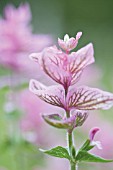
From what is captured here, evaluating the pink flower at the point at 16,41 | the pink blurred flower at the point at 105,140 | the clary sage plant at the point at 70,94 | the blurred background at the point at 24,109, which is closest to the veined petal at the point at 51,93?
the clary sage plant at the point at 70,94

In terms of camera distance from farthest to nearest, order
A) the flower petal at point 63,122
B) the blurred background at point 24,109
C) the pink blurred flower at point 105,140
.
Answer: the pink blurred flower at point 105,140, the blurred background at point 24,109, the flower petal at point 63,122

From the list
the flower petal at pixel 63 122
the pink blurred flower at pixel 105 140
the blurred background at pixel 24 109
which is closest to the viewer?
the flower petal at pixel 63 122

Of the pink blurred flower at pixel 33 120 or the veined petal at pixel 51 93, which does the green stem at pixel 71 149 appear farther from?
the pink blurred flower at pixel 33 120

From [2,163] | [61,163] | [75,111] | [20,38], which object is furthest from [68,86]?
[2,163]

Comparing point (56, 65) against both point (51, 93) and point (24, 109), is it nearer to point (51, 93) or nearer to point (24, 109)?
point (51, 93)

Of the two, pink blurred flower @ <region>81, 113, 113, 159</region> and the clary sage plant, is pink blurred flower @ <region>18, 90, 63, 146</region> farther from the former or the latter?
the clary sage plant

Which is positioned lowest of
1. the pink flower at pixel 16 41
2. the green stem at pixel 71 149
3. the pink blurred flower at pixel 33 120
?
the green stem at pixel 71 149

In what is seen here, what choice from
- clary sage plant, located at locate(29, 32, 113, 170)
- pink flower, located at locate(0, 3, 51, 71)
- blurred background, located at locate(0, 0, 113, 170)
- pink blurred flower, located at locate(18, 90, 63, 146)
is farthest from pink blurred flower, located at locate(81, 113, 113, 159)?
clary sage plant, located at locate(29, 32, 113, 170)

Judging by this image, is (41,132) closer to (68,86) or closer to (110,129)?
(110,129)

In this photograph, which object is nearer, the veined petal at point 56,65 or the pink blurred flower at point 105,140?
the veined petal at point 56,65
